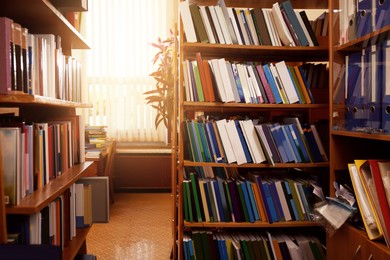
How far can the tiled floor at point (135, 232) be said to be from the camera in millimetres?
3170

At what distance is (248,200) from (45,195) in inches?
48.7

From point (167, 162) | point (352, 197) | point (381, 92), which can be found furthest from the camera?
point (167, 162)

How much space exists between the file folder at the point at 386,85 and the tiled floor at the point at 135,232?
80.8 inches

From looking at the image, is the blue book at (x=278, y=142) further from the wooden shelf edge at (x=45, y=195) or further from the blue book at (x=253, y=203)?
the wooden shelf edge at (x=45, y=195)

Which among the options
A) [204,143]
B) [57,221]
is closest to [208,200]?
[204,143]

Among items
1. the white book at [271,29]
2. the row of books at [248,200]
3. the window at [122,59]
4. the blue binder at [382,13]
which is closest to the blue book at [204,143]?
the row of books at [248,200]

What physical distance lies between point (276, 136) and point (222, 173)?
1.44ft

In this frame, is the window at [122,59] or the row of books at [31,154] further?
the window at [122,59]

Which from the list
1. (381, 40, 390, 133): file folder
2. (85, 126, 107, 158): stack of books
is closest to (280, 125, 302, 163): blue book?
(381, 40, 390, 133): file folder

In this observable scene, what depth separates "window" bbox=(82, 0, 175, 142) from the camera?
17.6 ft

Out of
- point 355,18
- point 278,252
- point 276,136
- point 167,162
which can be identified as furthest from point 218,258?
point 167,162

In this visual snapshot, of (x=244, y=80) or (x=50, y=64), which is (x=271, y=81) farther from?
(x=50, y=64)

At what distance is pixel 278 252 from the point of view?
2.34m

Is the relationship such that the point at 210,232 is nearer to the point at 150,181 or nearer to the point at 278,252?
the point at 278,252
